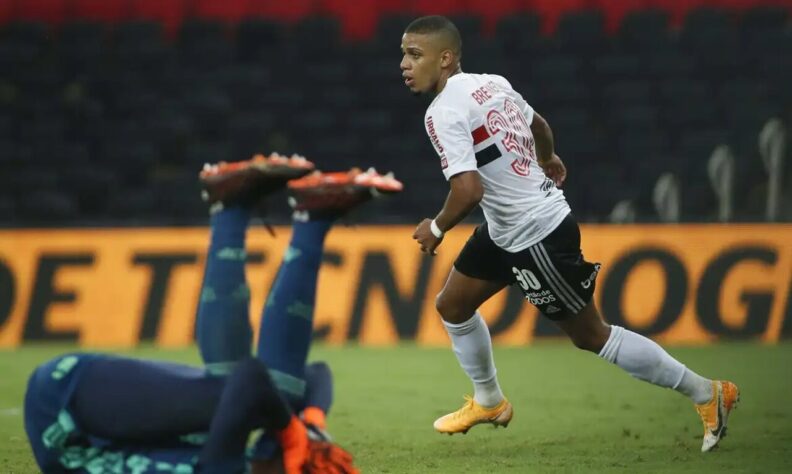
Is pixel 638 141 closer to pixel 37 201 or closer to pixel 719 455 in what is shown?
pixel 37 201

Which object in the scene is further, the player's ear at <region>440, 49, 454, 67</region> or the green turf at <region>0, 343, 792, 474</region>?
the player's ear at <region>440, 49, 454, 67</region>

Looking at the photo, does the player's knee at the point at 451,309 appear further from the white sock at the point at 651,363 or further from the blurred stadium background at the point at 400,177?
the white sock at the point at 651,363

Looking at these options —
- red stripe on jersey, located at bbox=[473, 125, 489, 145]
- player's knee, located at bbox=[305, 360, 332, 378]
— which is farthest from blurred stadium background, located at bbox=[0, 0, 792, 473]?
red stripe on jersey, located at bbox=[473, 125, 489, 145]

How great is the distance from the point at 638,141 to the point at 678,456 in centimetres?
815

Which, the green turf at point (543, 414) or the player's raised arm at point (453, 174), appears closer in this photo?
the player's raised arm at point (453, 174)

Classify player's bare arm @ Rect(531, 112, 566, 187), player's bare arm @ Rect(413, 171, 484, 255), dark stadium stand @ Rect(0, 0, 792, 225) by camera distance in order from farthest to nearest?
dark stadium stand @ Rect(0, 0, 792, 225) → player's bare arm @ Rect(531, 112, 566, 187) → player's bare arm @ Rect(413, 171, 484, 255)

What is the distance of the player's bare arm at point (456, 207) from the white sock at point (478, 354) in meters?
0.87

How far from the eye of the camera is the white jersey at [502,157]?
5617 millimetres

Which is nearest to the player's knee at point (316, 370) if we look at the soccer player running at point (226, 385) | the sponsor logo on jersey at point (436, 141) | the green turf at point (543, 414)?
the soccer player running at point (226, 385)

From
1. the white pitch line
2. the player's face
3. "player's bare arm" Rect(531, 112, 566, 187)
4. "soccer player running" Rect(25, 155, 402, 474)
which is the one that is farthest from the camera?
the white pitch line

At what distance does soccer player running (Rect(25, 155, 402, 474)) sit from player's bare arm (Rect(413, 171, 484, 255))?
1.11 metres

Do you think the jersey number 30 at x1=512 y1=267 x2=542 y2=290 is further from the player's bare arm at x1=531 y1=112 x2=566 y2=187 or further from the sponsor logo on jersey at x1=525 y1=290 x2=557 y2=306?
the player's bare arm at x1=531 y1=112 x2=566 y2=187

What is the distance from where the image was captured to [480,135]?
5.68 metres

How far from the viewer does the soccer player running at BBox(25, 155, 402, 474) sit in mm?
3973
